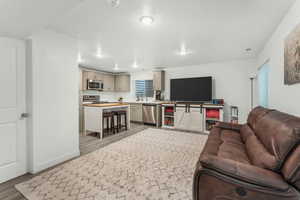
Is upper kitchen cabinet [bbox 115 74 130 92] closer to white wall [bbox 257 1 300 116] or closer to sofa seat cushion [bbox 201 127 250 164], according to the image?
sofa seat cushion [bbox 201 127 250 164]

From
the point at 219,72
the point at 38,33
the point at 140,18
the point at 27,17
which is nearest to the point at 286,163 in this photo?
the point at 140,18

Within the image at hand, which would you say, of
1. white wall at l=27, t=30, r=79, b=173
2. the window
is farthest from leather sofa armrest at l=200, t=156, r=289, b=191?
the window

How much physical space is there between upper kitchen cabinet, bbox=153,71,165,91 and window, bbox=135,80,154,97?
57cm

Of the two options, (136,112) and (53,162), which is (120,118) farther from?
(53,162)

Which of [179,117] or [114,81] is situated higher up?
[114,81]

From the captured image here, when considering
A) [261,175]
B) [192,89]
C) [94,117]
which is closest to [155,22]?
[261,175]

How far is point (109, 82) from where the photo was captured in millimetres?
6461

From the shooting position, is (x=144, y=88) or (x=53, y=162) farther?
(x=144, y=88)

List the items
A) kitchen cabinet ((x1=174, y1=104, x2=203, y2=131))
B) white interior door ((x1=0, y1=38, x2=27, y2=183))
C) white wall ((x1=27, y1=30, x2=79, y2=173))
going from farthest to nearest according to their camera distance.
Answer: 1. kitchen cabinet ((x1=174, y1=104, x2=203, y2=131))
2. white wall ((x1=27, y1=30, x2=79, y2=173))
3. white interior door ((x1=0, y1=38, x2=27, y2=183))

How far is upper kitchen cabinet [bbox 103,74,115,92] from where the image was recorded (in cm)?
620

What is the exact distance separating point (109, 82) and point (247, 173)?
6265mm

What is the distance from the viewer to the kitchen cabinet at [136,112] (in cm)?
584

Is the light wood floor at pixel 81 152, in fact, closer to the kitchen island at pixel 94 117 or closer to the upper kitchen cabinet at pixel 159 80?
the kitchen island at pixel 94 117

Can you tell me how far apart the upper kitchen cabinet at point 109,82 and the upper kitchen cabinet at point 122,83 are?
25 centimetres
